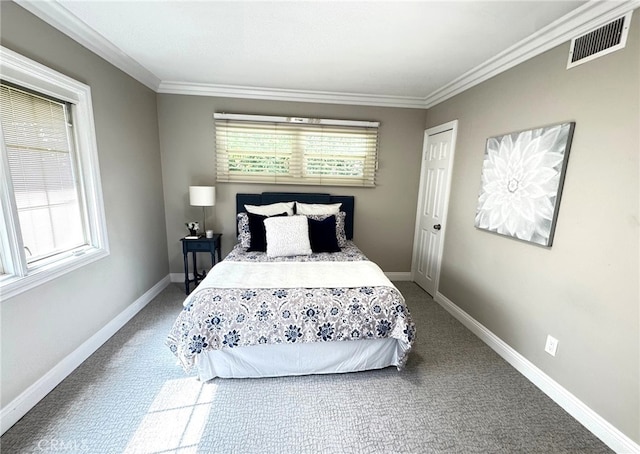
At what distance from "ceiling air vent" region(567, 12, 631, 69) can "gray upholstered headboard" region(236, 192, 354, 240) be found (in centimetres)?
237

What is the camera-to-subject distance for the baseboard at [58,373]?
4.97 feet

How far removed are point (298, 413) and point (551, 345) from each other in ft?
5.92

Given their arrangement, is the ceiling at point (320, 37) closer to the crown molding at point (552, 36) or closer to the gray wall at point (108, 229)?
the crown molding at point (552, 36)

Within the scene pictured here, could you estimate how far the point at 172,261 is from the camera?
3.58 metres

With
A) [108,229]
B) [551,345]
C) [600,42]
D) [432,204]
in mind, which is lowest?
[551,345]

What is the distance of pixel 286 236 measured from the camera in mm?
2711

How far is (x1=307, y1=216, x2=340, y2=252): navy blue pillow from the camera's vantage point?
2.86 m

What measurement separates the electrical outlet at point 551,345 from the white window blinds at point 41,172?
3.57 meters

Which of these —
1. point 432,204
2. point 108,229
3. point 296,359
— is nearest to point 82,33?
point 108,229

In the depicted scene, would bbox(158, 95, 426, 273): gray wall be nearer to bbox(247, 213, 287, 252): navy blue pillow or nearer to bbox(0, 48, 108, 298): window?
bbox(247, 213, 287, 252): navy blue pillow

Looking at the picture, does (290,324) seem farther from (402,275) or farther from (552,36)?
(552,36)

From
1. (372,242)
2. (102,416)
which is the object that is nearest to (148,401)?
(102,416)

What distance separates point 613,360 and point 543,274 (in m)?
0.59
